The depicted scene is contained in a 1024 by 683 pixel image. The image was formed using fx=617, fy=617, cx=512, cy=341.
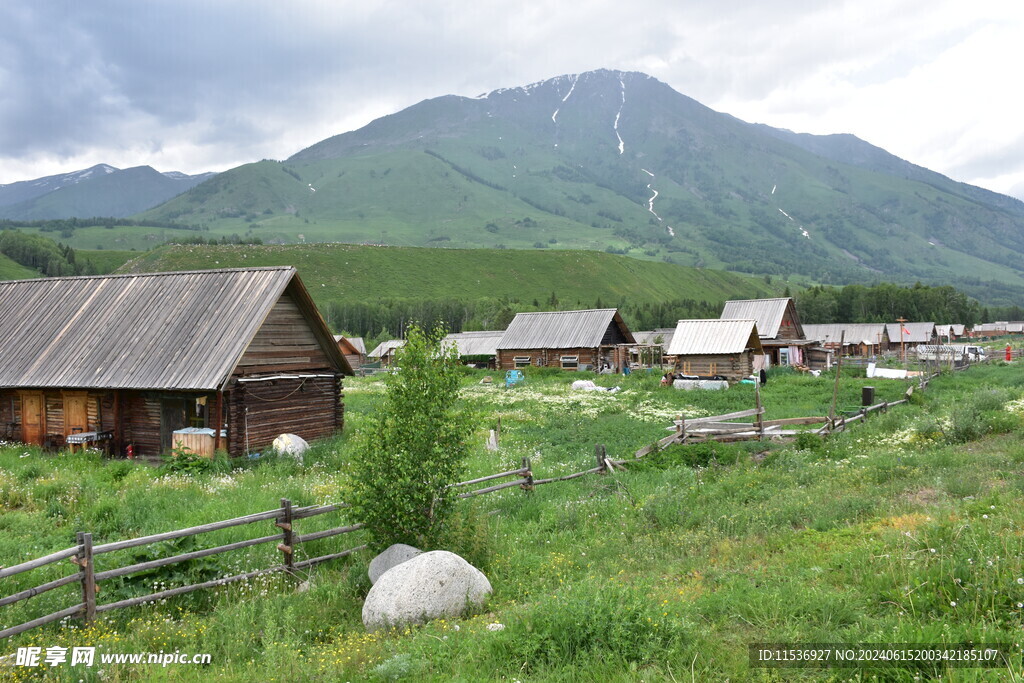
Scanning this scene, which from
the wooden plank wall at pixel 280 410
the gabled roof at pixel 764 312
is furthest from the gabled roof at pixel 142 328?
the gabled roof at pixel 764 312

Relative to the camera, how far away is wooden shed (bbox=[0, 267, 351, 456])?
66.4 ft

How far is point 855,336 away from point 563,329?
61.9 meters

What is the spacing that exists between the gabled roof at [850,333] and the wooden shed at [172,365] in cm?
8353

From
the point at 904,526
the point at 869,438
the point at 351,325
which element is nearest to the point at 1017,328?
the point at 351,325

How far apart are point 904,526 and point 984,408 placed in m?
15.8

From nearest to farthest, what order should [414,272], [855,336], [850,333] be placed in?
[855,336] < [850,333] < [414,272]

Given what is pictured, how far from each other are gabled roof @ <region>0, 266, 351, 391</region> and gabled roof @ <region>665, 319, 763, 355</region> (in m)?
28.3

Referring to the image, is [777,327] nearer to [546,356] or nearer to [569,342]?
[569,342]

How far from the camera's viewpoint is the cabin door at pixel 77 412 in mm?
21328

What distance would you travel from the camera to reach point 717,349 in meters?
44.4

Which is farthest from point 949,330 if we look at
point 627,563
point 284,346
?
point 627,563

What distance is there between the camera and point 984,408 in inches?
822

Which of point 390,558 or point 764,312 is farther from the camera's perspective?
point 764,312

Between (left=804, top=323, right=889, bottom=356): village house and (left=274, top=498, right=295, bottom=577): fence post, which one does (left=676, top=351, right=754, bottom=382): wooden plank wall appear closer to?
(left=274, top=498, right=295, bottom=577): fence post
